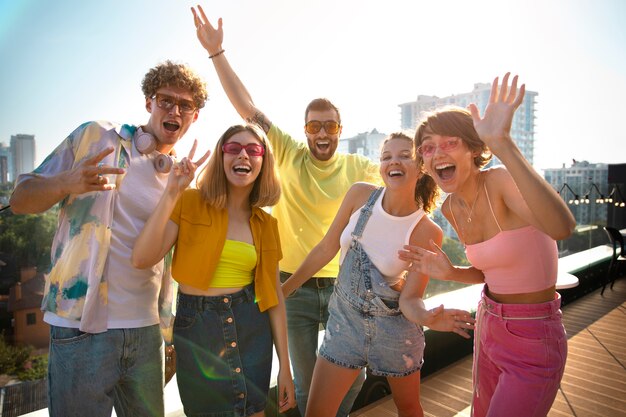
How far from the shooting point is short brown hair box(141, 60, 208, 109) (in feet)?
5.27

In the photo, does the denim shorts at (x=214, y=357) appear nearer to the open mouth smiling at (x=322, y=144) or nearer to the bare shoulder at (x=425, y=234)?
the bare shoulder at (x=425, y=234)

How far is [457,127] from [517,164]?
40cm

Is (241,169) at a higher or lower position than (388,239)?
higher

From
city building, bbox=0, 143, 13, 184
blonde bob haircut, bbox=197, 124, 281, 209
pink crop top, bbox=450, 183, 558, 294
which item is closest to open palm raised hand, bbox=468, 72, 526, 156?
pink crop top, bbox=450, 183, 558, 294

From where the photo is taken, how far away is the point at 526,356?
146 cm

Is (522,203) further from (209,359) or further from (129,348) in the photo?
(129,348)

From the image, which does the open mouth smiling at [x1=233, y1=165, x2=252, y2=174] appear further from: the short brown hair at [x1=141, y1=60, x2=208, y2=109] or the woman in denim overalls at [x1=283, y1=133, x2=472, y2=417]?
the woman in denim overalls at [x1=283, y1=133, x2=472, y2=417]

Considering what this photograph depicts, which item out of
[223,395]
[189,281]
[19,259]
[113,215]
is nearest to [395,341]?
[223,395]

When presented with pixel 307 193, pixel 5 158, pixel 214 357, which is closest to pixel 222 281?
pixel 214 357

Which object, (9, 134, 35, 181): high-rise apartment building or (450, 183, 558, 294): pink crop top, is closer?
(450, 183, 558, 294): pink crop top

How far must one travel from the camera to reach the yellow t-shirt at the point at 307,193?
2242 mm

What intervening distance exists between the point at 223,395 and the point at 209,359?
136 mm

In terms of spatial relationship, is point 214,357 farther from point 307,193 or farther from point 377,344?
point 307,193

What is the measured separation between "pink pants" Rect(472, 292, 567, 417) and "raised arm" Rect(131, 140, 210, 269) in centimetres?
121
